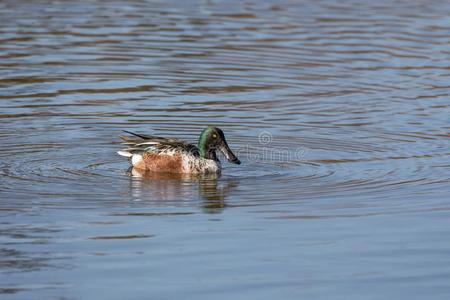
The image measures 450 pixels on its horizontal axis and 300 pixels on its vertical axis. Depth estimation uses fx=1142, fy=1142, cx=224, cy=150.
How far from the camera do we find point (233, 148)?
561 inches

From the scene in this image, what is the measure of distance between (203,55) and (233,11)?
5.03 meters

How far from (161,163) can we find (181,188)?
98cm

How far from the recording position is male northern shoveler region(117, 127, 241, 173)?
13.0 m

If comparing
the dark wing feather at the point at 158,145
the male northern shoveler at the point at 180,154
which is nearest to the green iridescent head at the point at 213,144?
the male northern shoveler at the point at 180,154

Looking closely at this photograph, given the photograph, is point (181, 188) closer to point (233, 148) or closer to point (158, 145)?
point (158, 145)

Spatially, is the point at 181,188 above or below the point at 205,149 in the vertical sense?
below

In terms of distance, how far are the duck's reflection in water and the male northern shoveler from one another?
0.28 feet

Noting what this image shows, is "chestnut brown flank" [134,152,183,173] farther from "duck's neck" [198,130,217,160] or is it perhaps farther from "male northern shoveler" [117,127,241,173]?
"duck's neck" [198,130,217,160]

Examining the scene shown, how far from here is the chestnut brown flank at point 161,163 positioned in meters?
13.0

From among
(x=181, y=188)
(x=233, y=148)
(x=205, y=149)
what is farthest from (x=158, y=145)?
(x=233, y=148)

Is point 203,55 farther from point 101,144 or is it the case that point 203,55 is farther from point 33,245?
point 33,245

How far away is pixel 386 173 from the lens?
12.6m

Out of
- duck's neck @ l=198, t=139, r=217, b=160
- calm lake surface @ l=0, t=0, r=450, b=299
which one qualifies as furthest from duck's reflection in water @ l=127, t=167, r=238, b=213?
duck's neck @ l=198, t=139, r=217, b=160

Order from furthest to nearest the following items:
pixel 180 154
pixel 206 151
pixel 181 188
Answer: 1. pixel 206 151
2. pixel 180 154
3. pixel 181 188
